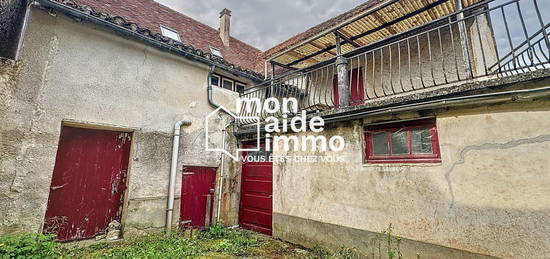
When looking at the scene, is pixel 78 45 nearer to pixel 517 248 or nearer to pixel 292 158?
pixel 292 158

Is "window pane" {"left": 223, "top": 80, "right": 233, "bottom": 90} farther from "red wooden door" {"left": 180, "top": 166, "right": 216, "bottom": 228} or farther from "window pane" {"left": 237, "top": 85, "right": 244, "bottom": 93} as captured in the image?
"red wooden door" {"left": 180, "top": 166, "right": 216, "bottom": 228}

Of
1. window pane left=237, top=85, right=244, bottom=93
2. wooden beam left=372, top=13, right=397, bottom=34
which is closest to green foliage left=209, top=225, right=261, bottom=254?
window pane left=237, top=85, right=244, bottom=93

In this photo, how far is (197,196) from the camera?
659 centimetres

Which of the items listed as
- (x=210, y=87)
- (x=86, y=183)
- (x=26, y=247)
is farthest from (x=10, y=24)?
(x=26, y=247)

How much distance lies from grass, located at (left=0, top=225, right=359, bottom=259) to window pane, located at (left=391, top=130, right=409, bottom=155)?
2109 millimetres

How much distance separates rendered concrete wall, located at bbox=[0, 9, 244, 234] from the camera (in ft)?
13.6

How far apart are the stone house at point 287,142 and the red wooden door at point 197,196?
31 millimetres

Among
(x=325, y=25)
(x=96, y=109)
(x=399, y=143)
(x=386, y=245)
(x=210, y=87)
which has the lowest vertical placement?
(x=386, y=245)

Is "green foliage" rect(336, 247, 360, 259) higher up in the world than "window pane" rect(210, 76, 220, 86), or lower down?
lower down

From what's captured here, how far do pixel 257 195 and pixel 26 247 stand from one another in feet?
15.5

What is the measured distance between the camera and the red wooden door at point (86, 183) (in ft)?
15.4

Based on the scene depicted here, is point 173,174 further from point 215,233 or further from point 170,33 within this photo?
point 170,33

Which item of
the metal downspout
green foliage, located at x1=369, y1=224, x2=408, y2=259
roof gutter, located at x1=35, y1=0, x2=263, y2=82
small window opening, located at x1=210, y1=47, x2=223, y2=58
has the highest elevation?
small window opening, located at x1=210, y1=47, x2=223, y2=58

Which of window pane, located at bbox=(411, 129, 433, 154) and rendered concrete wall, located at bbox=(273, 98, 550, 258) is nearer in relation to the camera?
rendered concrete wall, located at bbox=(273, 98, 550, 258)
